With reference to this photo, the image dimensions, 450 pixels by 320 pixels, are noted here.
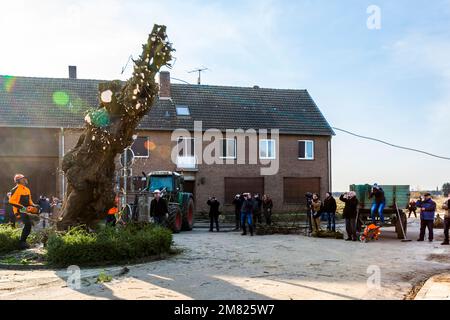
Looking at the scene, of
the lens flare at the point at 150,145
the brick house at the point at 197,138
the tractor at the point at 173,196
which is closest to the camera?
the tractor at the point at 173,196

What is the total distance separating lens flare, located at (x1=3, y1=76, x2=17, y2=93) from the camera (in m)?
33.5

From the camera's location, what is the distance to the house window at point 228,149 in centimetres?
3397

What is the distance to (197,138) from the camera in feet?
111

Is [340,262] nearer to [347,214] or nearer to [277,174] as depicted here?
[347,214]

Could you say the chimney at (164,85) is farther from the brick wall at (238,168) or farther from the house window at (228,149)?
the house window at (228,149)

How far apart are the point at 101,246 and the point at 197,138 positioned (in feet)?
73.3

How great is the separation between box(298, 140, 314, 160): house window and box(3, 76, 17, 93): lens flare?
18666 mm

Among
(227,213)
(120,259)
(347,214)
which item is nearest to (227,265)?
(120,259)

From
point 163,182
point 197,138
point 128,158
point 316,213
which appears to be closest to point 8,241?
point 128,158

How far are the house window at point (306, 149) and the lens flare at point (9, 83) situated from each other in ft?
61.2

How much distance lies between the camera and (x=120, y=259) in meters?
11.7

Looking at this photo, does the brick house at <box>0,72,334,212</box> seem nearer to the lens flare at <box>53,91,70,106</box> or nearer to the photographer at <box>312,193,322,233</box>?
the lens flare at <box>53,91,70,106</box>

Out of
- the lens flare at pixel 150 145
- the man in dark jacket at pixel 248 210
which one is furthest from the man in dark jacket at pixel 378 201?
the lens flare at pixel 150 145
